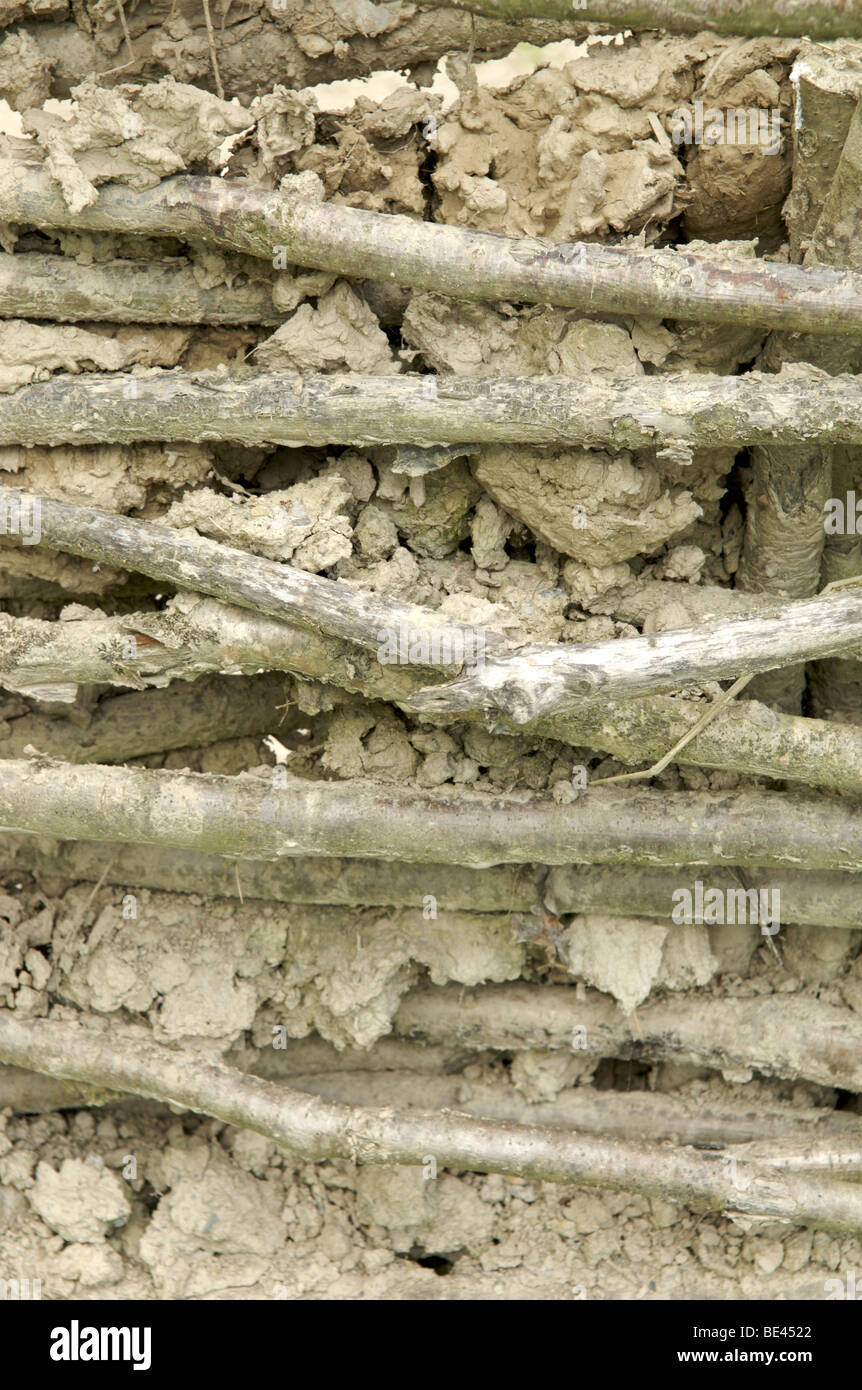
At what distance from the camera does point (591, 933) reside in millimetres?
4398

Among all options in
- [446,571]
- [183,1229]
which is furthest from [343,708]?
[183,1229]

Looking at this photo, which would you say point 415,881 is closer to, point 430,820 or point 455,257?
point 430,820

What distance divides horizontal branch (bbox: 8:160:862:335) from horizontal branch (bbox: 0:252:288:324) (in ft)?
0.53

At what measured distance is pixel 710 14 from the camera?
3586mm

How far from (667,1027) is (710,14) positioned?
315 centimetres

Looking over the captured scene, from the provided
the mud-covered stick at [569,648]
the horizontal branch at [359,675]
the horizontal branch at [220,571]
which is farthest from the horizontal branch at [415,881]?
the horizontal branch at [220,571]

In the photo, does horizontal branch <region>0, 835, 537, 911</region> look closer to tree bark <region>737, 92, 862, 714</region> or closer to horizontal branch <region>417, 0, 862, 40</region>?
tree bark <region>737, 92, 862, 714</region>

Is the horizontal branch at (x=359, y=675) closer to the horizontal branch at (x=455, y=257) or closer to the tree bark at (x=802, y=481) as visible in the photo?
the tree bark at (x=802, y=481)

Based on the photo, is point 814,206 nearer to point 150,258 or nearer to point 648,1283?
point 150,258

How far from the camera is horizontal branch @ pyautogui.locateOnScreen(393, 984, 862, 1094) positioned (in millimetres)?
4410

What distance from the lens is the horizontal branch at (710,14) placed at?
3488mm

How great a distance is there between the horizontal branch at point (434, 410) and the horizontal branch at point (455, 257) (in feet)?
0.66

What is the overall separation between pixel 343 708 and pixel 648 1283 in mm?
2305

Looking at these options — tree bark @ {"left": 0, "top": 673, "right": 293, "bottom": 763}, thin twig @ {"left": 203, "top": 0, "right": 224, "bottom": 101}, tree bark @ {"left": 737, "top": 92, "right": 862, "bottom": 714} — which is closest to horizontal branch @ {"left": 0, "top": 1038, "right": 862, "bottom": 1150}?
tree bark @ {"left": 0, "top": 673, "right": 293, "bottom": 763}
